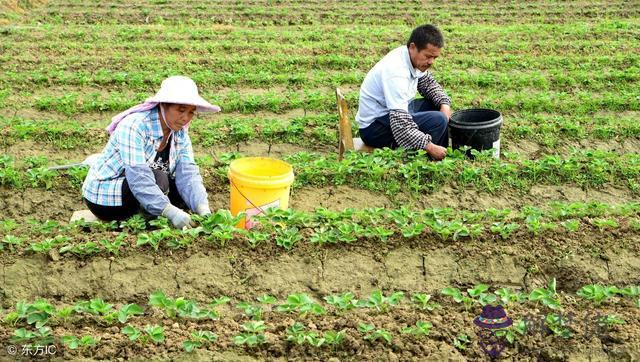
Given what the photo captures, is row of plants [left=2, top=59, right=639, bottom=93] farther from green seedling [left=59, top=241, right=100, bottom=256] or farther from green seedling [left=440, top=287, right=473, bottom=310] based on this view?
green seedling [left=440, top=287, right=473, bottom=310]

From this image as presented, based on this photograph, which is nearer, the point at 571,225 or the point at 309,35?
the point at 571,225

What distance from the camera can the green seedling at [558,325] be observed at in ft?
15.8

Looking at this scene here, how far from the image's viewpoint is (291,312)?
196 inches

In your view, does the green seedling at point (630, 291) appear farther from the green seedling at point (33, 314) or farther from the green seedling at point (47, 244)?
the green seedling at point (47, 244)

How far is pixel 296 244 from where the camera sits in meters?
5.80

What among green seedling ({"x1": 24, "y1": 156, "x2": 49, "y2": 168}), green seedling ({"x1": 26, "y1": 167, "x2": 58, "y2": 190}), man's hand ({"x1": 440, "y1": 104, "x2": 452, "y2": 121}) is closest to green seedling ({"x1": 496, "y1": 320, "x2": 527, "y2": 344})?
man's hand ({"x1": 440, "y1": 104, "x2": 452, "y2": 121})

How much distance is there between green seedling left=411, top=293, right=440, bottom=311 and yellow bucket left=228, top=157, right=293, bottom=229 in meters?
1.32

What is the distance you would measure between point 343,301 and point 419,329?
0.49 meters

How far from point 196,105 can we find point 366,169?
6.78ft

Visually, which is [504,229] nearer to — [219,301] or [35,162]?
[219,301]

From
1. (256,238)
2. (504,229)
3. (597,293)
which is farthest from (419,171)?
(597,293)

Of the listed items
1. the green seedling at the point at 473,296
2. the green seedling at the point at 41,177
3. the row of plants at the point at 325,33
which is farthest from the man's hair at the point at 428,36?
the row of plants at the point at 325,33

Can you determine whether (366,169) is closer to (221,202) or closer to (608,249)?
(221,202)

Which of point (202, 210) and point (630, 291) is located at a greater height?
point (202, 210)
